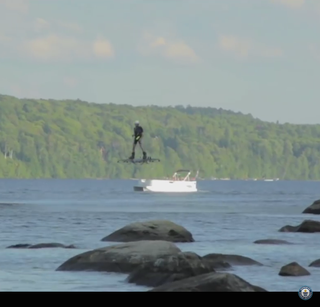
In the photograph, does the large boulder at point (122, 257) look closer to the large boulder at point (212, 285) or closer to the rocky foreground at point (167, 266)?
the rocky foreground at point (167, 266)

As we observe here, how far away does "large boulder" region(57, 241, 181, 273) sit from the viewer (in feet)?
124

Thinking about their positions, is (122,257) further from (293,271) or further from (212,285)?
(212,285)

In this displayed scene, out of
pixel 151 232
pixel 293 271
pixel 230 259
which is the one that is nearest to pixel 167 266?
pixel 293 271

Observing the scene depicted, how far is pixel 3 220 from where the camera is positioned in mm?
85688

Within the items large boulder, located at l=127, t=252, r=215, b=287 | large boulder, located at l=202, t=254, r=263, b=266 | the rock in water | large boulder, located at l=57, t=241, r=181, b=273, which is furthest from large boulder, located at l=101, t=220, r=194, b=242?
large boulder, located at l=127, t=252, r=215, b=287

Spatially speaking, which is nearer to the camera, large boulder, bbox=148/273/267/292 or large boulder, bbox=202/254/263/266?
large boulder, bbox=148/273/267/292

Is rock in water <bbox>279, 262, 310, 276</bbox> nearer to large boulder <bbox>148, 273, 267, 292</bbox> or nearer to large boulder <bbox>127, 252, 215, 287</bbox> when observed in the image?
large boulder <bbox>127, 252, 215, 287</bbox>

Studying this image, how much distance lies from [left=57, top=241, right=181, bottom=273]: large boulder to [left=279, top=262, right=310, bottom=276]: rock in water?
13.1 feet
